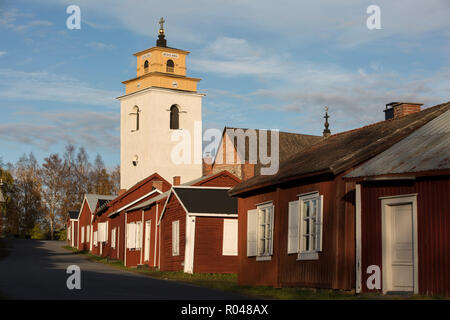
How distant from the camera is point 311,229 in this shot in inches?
869

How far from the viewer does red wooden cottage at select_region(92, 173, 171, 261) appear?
156 ft

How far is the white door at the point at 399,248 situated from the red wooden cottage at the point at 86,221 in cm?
4820

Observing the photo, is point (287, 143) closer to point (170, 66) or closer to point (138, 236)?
point (170, 66)

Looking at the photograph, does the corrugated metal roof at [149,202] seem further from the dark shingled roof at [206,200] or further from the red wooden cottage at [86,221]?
the red wooden cottage at [86,221]

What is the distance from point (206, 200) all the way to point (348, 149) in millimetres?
13008

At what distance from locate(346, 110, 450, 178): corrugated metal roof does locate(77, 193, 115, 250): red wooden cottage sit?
47.3m

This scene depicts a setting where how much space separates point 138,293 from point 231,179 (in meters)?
22.6

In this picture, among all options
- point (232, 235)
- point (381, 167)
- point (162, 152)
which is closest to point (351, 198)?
point (381, 167)

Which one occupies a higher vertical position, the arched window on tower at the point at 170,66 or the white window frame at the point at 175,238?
the arched window on tower at the point at 170,66

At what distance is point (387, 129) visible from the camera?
22.6 m

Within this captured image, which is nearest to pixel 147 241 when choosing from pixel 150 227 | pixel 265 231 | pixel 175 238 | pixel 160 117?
pixel 150 227

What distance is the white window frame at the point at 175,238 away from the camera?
35062 mm

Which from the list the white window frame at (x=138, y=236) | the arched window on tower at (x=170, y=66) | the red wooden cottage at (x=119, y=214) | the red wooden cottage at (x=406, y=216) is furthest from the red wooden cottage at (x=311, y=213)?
the arched window on tower at (x=170, y=66)
